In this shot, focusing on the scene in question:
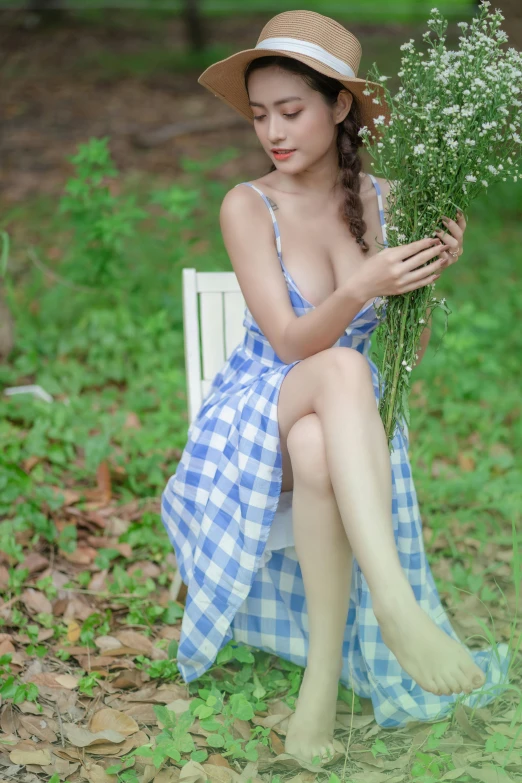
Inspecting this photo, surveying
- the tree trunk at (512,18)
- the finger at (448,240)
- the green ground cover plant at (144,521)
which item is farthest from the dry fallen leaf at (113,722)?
the tree trunk at (512,18)

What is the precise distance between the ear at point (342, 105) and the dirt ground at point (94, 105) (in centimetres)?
394

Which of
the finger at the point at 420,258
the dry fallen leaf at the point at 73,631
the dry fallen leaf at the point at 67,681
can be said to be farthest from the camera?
the dry fallen leaf at the point at 73,631

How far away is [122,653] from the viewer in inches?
90.4

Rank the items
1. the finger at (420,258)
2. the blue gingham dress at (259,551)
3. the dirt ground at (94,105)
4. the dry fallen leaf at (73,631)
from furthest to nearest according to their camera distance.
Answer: the dirt ground at (94,105) → the dry fallen leaf at (73,631) → the blue gingham dress at (259,551) → the finger at (420,258)

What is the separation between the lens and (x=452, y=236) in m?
1.85

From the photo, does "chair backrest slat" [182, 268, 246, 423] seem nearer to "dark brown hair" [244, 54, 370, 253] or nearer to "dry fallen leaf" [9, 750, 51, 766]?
"dark brown hair" [244, 54, 370, 253]

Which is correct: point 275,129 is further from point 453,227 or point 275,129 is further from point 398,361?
point 398,361

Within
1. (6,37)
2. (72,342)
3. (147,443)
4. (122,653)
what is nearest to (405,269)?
(122,653)

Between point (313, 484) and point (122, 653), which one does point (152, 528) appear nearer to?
point (122, 653)

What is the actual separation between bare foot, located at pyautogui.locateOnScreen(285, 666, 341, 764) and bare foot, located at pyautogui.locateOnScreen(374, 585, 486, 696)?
255 millimetres

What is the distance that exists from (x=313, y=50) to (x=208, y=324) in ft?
2.81

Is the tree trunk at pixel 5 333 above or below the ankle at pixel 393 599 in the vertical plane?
above

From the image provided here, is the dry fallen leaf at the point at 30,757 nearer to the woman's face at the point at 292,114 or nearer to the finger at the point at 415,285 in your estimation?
the finger at the point at 415,285

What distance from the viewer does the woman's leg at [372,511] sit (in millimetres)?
1684
